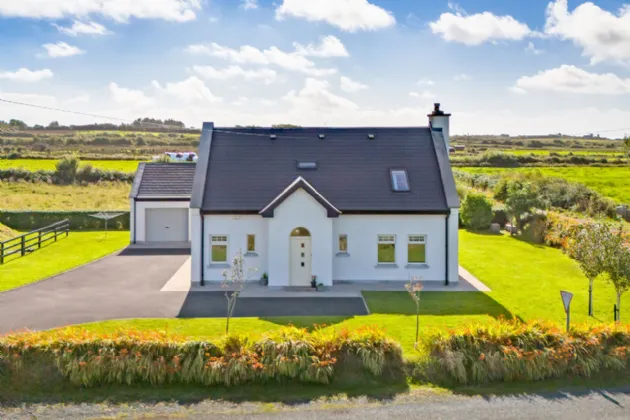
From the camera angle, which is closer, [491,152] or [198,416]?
[198,416]

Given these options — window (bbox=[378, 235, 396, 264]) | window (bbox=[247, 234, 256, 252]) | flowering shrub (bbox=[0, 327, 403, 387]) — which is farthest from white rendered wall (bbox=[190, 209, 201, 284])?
flowering shrub (bbox=[0, 327, 403, 387])

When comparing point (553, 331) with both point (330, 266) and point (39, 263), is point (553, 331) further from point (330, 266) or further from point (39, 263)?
point (39, 263)

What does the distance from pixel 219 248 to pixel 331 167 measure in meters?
6.26

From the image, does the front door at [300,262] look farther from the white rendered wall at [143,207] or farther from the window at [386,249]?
the white rendered wall at [143,207]

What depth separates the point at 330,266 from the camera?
2078 centimetres

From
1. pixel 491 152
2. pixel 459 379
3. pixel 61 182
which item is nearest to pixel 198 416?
pixel 459 379

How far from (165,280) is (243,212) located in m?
4.79

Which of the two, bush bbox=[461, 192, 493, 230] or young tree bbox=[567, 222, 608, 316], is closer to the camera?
young tree bbox=[567, 222, 608, 316]

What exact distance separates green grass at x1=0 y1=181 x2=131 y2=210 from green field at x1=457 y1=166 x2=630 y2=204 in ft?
142

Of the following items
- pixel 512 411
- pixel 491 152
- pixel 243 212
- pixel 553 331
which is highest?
pixel 491 152

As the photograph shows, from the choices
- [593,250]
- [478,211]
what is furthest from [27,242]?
[478,211]

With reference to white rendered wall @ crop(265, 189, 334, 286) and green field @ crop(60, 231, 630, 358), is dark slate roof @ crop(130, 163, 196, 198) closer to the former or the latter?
white rendered wall @ crop(265, 189, 334, 286)

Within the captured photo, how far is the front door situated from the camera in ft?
68.1

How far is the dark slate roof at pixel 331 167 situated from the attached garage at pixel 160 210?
9599 millimetres
